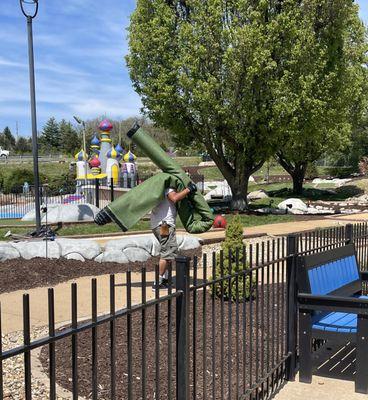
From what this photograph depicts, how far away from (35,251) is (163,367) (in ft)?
17.9

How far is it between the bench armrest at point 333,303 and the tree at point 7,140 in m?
107

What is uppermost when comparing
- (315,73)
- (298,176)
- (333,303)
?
(315,73)

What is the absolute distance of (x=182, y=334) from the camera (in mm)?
2842

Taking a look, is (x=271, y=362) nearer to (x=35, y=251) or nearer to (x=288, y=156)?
(x=35, y=251)

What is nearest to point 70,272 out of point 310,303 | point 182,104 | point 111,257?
point 111,257


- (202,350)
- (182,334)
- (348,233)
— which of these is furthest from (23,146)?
(182,334)

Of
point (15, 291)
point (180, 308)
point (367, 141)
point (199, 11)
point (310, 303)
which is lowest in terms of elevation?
point (15, 291)

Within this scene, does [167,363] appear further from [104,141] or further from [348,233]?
[104,141]

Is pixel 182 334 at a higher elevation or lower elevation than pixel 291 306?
higher

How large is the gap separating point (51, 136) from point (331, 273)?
105524 millimetres

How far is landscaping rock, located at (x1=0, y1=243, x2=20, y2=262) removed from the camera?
8.92m

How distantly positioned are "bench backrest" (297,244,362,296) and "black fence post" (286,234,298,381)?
70 mm

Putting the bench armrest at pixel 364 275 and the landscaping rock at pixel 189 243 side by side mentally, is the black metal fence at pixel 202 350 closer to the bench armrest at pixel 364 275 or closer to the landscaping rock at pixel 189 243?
the bench armrest at pixel 364 275

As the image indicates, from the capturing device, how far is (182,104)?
20.0 meters
